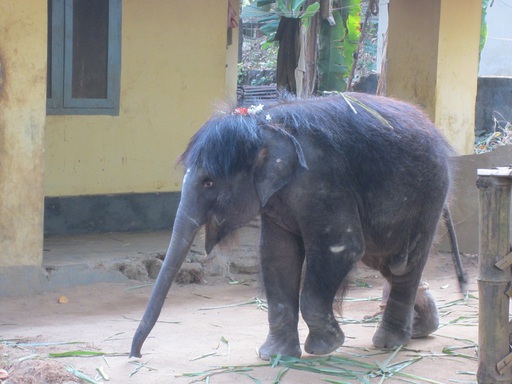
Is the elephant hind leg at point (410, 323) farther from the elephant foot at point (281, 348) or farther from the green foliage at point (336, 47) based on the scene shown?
the green foliage at point (336, 47)

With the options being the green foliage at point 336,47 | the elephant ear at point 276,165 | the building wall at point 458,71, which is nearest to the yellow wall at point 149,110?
the building wall at point 458,71

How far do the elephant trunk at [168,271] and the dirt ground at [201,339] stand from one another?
0.91 ft

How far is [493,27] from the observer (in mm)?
25250

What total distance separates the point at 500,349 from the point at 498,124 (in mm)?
11150

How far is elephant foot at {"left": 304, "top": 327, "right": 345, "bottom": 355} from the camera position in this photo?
5.30 metres

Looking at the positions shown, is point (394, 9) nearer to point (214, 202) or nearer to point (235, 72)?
point (235, 72)

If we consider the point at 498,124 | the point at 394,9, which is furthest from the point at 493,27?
the point at 394,9

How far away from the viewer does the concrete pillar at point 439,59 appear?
375 inches

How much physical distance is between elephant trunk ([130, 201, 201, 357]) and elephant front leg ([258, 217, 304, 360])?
58 centimetres

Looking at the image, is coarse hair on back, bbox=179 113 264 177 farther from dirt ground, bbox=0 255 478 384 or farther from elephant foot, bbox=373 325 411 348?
elephant foot, bbox=373 325 411 348

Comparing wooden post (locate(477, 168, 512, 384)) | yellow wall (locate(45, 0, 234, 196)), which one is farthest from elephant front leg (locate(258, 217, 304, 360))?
yellow wall (locate(45, 0, 234, 196))

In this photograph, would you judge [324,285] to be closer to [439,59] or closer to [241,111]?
[241,111]

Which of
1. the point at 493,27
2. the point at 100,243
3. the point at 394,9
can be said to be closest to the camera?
the point at 100,243

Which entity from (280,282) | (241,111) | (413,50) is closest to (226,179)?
(241,111)
